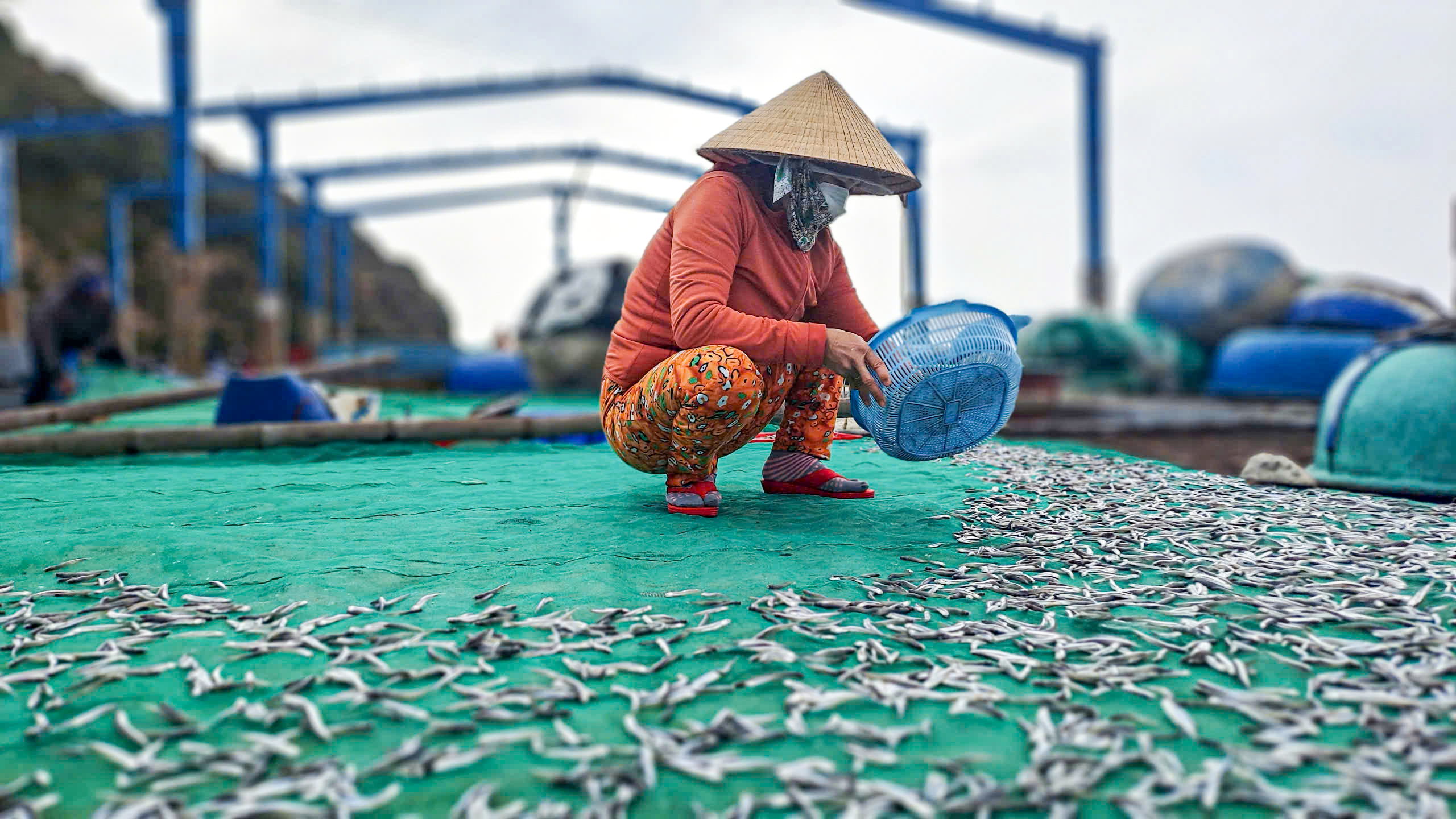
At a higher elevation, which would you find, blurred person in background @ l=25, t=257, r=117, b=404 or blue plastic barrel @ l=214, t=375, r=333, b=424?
blurred person in background @ l=25, t=257, r=117, b=404

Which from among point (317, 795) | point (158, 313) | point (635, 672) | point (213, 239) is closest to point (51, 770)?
point (317, 795)

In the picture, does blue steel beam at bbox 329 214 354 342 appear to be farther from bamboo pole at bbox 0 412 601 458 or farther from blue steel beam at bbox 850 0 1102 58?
bamboo pole at bbox 0 412 601 458

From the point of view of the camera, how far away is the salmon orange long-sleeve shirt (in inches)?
99.1

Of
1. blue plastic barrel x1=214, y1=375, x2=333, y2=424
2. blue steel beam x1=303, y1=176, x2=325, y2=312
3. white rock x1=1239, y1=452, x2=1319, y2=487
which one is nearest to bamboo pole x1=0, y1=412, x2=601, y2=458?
blue plastic barrel x1=214, y1=375, x2=333, y2=424

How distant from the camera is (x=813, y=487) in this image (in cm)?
316

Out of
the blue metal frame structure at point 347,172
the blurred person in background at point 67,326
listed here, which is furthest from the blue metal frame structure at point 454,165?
the blurred person in background at point 67,326

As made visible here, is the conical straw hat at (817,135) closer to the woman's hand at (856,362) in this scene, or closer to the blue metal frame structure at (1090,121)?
the woman's hand at (856,362)

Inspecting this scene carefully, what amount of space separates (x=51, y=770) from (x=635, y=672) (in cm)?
82

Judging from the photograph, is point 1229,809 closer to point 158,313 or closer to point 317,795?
point 317,795

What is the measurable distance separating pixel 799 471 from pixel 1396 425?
8.22ft

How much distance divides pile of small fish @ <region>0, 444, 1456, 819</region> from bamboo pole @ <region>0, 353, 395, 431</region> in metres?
3.36

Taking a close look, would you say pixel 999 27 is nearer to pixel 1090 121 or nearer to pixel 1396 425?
pixel 1090 121

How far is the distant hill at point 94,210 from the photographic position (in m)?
27.5

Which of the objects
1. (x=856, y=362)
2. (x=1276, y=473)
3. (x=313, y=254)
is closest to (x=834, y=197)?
(x=856, y=362)
